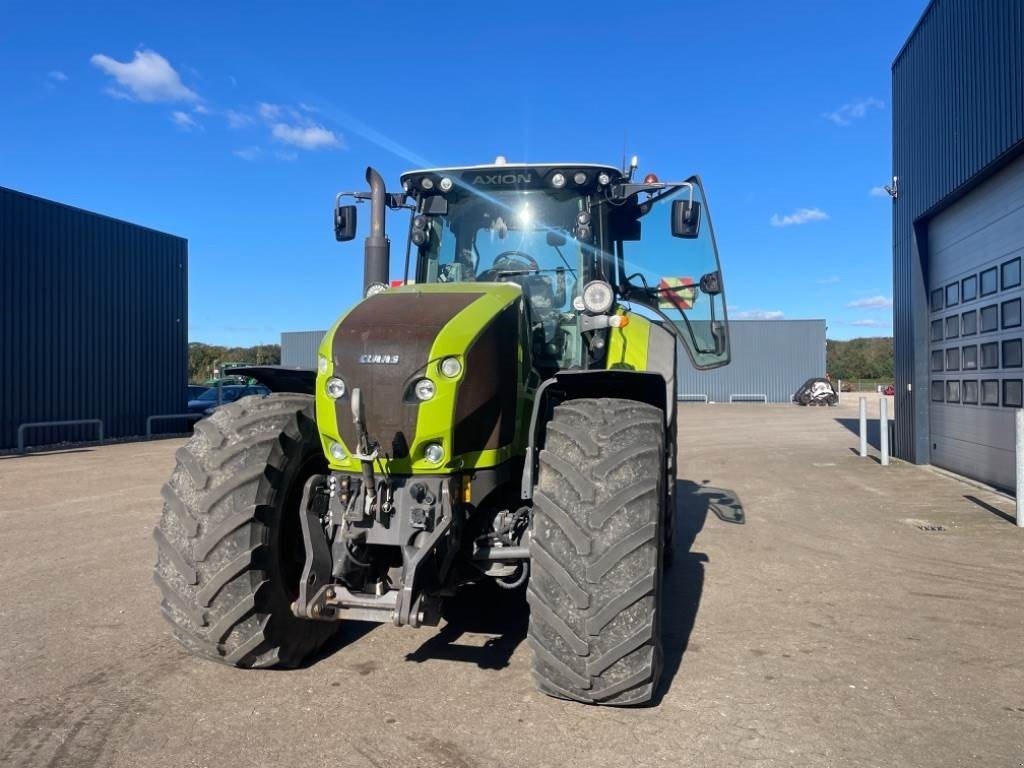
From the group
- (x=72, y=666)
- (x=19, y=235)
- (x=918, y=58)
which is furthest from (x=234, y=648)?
(x=19, y=235)

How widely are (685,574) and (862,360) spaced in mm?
62140

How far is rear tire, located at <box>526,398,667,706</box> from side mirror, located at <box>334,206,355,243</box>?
9.69 ft

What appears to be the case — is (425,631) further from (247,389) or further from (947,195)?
(247,389)

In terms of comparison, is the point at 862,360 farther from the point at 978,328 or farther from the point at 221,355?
the point at 978,328

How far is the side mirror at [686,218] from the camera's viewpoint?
5.00 meters

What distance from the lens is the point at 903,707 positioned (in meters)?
3.63

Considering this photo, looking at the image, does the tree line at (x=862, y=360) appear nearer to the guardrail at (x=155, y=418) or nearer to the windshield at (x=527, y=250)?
the guardrail at (x=155, y=418)

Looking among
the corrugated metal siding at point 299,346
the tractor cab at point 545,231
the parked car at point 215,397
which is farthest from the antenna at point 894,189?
the corrugated metal siding at point 299,346

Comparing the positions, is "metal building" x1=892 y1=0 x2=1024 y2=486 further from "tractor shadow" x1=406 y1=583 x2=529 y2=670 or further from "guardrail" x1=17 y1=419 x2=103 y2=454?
"guardrail" x1=17 y1=419 x2=103 y2=454

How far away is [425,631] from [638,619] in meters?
1.85

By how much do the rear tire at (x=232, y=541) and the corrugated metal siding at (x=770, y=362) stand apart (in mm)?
37116

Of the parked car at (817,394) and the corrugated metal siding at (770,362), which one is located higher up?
the corrugated metal siding at (770,362)

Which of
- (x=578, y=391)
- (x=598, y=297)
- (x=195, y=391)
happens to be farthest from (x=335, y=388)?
(x=195, y=391)

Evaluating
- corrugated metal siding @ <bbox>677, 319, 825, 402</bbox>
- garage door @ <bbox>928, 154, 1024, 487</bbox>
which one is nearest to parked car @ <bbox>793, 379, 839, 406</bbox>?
corrugated metal siding @ <bbox>677, 319, 825, 402</bbox>
